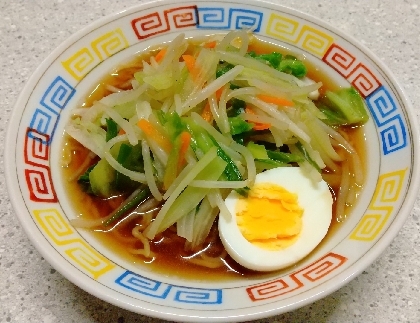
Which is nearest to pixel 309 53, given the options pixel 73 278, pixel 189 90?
pixel 189 90

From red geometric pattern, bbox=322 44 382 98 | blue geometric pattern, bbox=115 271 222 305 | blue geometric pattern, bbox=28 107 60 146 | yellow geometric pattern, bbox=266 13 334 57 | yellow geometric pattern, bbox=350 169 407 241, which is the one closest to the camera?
blue geometric pattern, bbox=115 271 222 305

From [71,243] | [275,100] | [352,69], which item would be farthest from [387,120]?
[71,243]

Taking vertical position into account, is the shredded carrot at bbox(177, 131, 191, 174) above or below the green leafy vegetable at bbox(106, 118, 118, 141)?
above

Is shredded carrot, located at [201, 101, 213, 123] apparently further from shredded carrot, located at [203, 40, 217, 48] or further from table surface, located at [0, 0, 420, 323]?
table surface, located at [0, 0, 420, 323]

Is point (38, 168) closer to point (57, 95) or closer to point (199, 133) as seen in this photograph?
point (57, 95)

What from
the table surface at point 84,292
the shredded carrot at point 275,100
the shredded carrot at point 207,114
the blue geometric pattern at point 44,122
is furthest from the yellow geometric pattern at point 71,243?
the shredded carrot at point 275,100

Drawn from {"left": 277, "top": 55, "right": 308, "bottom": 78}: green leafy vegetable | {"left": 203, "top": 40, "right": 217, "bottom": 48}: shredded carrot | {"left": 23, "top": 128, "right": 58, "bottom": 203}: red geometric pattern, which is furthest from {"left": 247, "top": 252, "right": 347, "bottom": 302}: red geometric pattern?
{"left": 203, "top": 40, "right": 217, "bottom": 48}: shredded carrot
